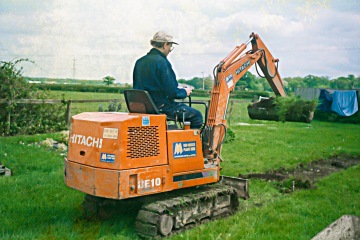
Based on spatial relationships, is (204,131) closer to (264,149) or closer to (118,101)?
(264,149)

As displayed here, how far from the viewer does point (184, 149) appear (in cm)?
589

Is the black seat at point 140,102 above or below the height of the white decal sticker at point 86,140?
above

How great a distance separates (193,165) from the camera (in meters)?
6.02

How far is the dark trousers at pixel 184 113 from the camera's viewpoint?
6129 millimetres

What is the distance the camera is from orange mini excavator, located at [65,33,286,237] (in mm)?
5207

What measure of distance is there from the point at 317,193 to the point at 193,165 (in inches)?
112

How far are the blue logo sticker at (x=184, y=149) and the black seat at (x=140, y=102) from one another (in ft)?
1.65

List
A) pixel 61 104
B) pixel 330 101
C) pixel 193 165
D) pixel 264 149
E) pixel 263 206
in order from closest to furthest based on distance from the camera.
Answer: pixel 193 165 < pixel 263 206 < pixel 264 149 < pixel 61 104 < pixel 330 101

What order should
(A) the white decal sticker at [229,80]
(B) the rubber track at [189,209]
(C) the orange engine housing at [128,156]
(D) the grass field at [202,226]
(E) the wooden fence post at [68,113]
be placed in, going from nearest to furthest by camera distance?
(C) the orange engine housing at [128,156] → (B) the rubber track at [189,209] → (D) the grass field at [202,226] → (A) the white decal sticker at [229,80] → (E) the wooden fence post at [68,113]

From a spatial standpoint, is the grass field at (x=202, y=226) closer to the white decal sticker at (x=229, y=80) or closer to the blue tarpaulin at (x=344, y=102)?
the white decal sticker at (x=229, y=80)

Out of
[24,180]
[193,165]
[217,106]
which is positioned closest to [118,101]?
[24,180]

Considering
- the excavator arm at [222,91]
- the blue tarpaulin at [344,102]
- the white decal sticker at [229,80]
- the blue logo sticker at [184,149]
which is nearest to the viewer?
the blue logo sticker at [184,149]

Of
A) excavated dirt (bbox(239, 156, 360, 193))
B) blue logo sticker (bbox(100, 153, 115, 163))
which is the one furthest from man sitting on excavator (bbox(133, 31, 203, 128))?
excavated dirt (bbox(239, 156, 360, 193))

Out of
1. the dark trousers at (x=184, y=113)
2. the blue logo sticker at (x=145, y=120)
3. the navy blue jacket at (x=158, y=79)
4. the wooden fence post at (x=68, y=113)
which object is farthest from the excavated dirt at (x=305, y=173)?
the wooden fence post at (x=68, y=113)
